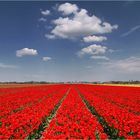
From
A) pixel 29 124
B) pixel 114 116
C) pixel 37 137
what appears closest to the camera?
pixel 37 137

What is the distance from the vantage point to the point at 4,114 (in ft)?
49.4

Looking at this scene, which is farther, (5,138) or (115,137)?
(115,137)

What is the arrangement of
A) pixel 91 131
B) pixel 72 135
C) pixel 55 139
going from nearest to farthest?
1. pixel 55 139
2. pixel 72 135
3. pixel 91 131

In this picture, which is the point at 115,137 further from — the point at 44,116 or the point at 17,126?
the point at 44,116

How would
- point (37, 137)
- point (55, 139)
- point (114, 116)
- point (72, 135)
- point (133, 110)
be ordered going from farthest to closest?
point (133, 110) → point (114, 116) → point (37, 137) → point (72, 135) → point (55, 139)

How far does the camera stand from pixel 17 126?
1013 centimetres

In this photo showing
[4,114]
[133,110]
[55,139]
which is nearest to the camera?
[55,139]

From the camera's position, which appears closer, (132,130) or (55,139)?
(55,139)

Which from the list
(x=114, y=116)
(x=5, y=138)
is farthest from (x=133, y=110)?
(x=5, y=138)

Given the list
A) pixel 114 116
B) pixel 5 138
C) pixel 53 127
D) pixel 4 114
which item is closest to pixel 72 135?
pixel 53 127

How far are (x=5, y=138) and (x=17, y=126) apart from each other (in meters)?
1.78

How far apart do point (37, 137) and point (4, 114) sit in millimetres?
6034

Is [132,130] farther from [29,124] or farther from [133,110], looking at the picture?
[133,110]

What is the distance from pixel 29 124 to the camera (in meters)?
10.9
